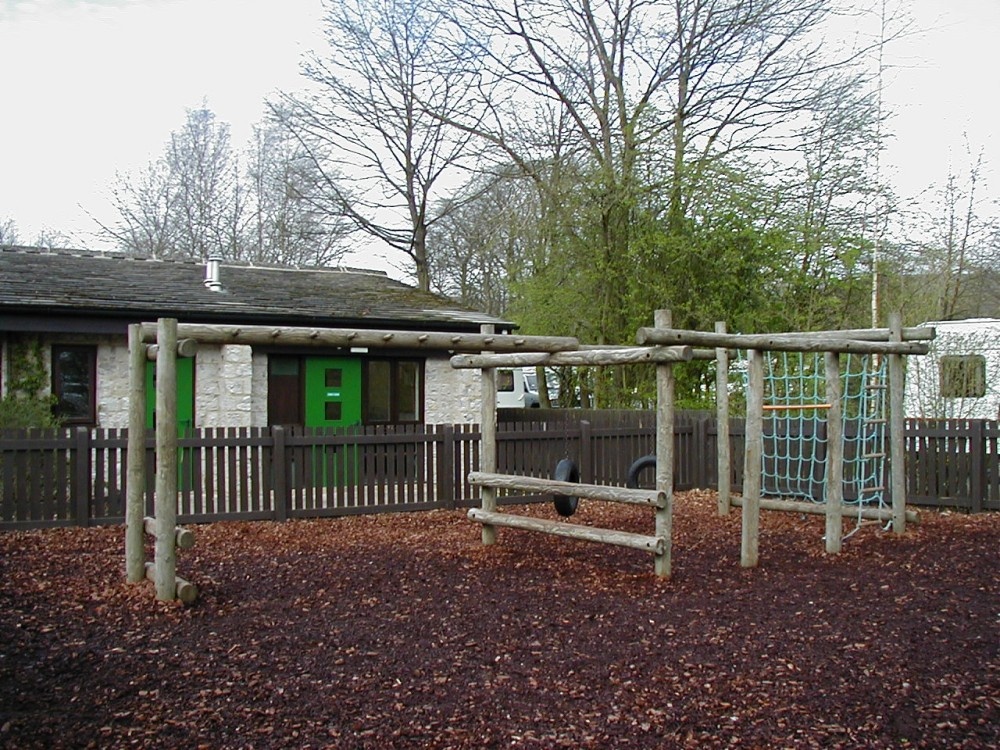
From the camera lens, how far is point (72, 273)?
47.9ft

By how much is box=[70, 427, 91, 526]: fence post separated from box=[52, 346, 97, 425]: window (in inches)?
152

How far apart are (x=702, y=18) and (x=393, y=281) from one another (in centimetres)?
869

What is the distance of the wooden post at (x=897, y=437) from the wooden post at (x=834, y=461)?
1.21m

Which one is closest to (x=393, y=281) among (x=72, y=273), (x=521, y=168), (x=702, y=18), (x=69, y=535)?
(x=521, y=168)

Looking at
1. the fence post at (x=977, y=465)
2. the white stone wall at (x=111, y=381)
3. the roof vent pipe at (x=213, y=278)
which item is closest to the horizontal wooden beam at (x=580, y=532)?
the fence post at (x=977, y=465)

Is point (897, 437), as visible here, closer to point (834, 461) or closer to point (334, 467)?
point (834, 461)

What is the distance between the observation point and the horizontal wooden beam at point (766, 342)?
687cm

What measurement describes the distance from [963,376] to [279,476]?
10.6 meters

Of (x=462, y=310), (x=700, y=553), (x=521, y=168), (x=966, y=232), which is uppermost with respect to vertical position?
(x=521, y=168)

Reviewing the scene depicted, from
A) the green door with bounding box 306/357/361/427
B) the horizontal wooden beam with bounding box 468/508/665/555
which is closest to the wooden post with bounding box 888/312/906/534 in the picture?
the horizontal wooden beam with bounding box 468/508/665/555

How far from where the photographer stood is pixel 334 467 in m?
10.6

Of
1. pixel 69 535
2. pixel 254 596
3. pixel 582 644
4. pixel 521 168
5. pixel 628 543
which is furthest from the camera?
pixel 521 168

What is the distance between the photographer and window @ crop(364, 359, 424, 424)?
14.9m

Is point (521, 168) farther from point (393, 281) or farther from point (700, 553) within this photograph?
point (700, 553)
